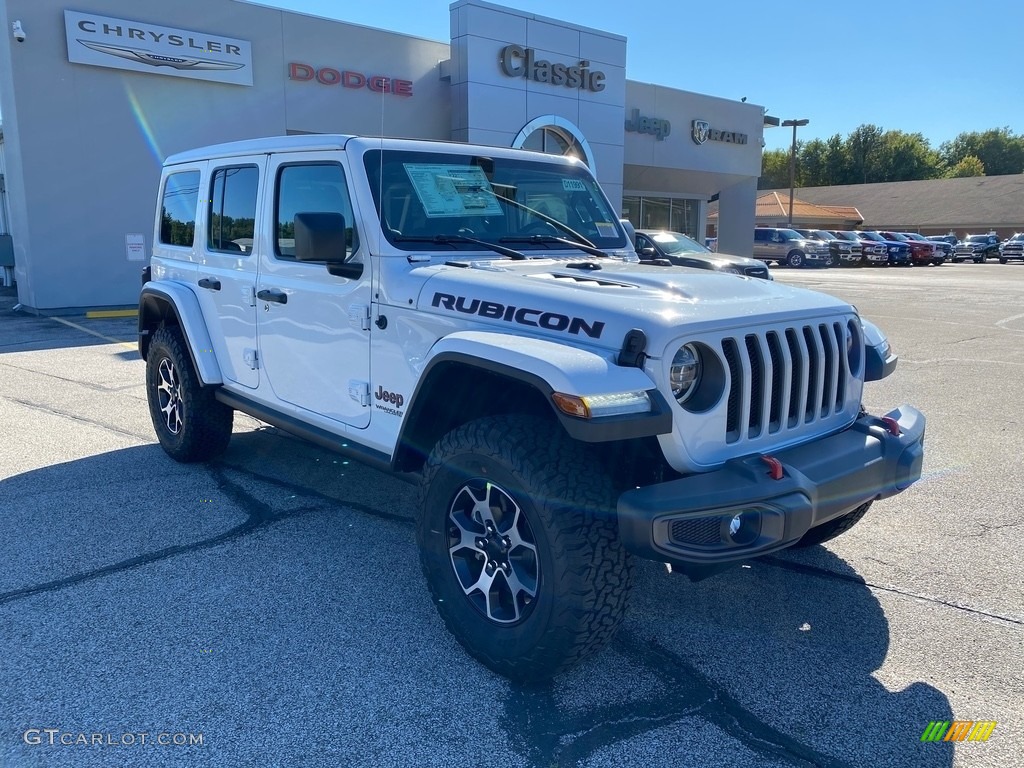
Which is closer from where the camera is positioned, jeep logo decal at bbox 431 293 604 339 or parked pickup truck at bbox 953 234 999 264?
jeep logo decal at bbox 431 293 604 339

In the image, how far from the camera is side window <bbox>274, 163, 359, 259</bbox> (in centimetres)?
386

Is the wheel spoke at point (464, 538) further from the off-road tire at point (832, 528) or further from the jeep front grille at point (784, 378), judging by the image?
the off-road tire at point (832, 528)

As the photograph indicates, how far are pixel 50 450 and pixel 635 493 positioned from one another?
5.02 m

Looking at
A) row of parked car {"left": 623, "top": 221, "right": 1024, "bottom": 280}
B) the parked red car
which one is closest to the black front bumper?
row of parked car {"left": 623, "top": 221, "right": 1024, "bottom": 280}

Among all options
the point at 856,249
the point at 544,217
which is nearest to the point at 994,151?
the point at 856,249

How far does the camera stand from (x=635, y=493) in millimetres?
2629

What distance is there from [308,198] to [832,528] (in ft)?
9.98

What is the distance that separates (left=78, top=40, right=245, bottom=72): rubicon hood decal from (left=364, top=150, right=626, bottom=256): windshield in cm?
1265

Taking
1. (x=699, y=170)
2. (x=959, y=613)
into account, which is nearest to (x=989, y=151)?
(x=699, y=170)

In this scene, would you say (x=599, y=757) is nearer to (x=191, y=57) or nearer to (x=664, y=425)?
(x=664, y=425)

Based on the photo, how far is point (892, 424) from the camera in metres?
3.35

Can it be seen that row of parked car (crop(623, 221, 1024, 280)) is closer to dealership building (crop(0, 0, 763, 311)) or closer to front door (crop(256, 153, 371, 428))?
dealership building (crop(0, 0, 763, 311))

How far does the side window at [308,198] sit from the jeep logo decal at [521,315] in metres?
0.72

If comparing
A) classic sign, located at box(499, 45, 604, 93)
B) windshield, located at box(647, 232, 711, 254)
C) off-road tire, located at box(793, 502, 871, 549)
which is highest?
classic sign, located at box(499, 45, 604, 93)
